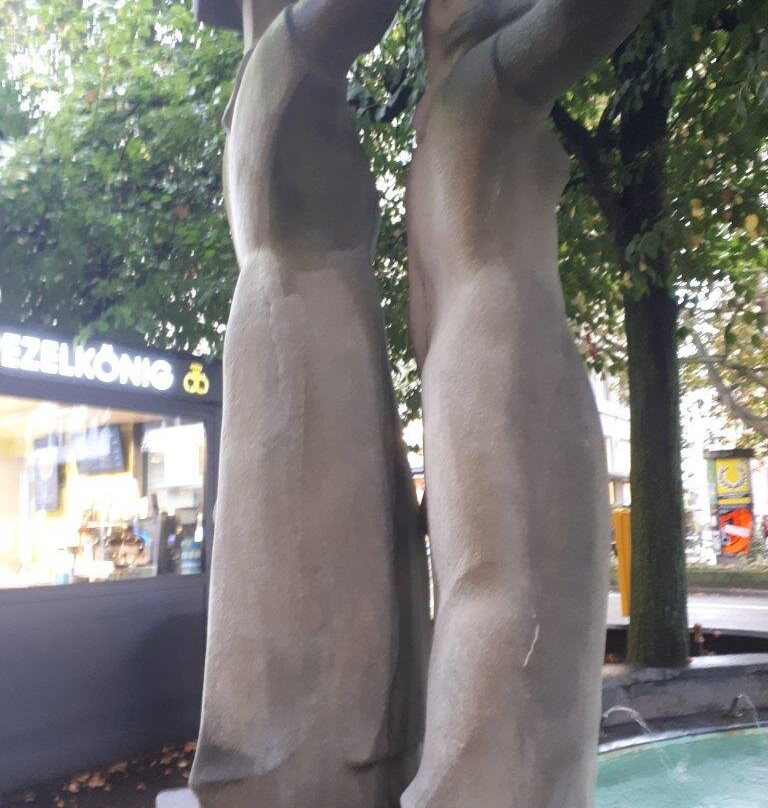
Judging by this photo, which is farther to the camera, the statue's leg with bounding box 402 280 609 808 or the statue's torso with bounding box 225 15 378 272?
the statue's torso with bounding box 225 15 378 272

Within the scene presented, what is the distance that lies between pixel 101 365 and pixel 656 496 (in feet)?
14.0

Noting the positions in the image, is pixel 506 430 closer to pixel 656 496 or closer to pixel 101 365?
pixel 656 496

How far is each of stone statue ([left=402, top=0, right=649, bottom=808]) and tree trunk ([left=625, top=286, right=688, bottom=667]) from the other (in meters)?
4.52

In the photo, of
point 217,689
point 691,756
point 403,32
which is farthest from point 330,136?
point 403,32

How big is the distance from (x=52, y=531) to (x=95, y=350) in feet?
4.64

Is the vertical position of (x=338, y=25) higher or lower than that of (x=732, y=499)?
higher

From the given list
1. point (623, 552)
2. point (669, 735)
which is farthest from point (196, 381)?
point (623, 552)

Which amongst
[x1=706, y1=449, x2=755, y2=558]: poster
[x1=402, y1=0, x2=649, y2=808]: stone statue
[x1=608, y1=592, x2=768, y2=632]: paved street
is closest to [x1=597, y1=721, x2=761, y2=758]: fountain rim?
[x1=402, y1=0, x2=649, y2=808]: stone statue

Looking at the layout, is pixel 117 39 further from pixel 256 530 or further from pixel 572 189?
pixel 256 530

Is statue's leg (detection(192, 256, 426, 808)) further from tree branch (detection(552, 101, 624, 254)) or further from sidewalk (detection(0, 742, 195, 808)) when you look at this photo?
tree branch (detection(552, 101, 624, 254))

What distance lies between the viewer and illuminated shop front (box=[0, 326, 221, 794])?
6.82 metres

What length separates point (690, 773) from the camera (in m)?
4.95

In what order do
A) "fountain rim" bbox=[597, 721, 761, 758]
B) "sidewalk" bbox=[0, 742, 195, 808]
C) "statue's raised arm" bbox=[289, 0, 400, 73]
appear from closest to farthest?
1. "statue's raised arm" bbox=[289, 0, 400, 73]
2. "fountain rim" bbox=[597, 721, 761, 758]
3. "sidewalk" bbox=[0, 742, 195, 808]

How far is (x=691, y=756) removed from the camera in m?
5.27
